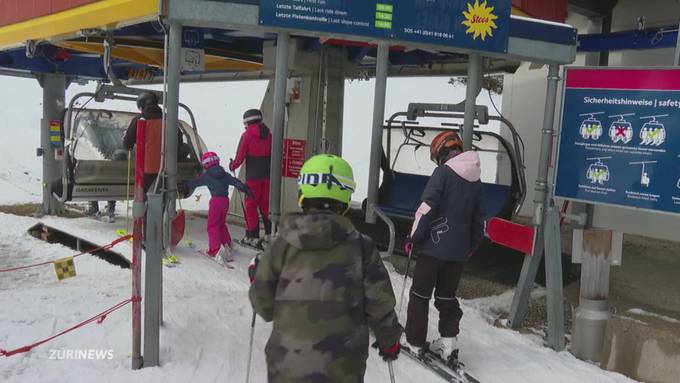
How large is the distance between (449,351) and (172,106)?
2656mm

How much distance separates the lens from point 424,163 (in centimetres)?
1026

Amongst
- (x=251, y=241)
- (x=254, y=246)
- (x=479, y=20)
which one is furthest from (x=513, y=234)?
(x=251, y=241)

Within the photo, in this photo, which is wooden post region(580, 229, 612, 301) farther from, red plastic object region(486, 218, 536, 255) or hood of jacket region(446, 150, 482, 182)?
hood of jacket region(446, 150, 482, 182)

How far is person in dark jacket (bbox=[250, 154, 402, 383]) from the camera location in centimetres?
267

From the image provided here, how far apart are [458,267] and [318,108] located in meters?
4.93

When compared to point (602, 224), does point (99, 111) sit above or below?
above

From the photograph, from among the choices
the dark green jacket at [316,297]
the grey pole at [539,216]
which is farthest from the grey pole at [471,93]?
the dark green jacket at [316,297]

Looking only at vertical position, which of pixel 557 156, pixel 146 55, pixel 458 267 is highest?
pixel 146 55

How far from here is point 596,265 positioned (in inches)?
194

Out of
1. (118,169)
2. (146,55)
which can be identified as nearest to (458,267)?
(118,169)

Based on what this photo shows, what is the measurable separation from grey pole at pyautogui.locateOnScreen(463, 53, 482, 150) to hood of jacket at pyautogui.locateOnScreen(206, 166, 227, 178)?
2.75 meters

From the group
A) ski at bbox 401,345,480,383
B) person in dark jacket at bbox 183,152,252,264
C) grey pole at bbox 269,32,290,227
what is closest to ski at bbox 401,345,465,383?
ski at bbox 401,345,480,383

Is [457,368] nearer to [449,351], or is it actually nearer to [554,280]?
[449,351]

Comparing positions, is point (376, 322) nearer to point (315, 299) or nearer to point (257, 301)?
point (315, 299)
